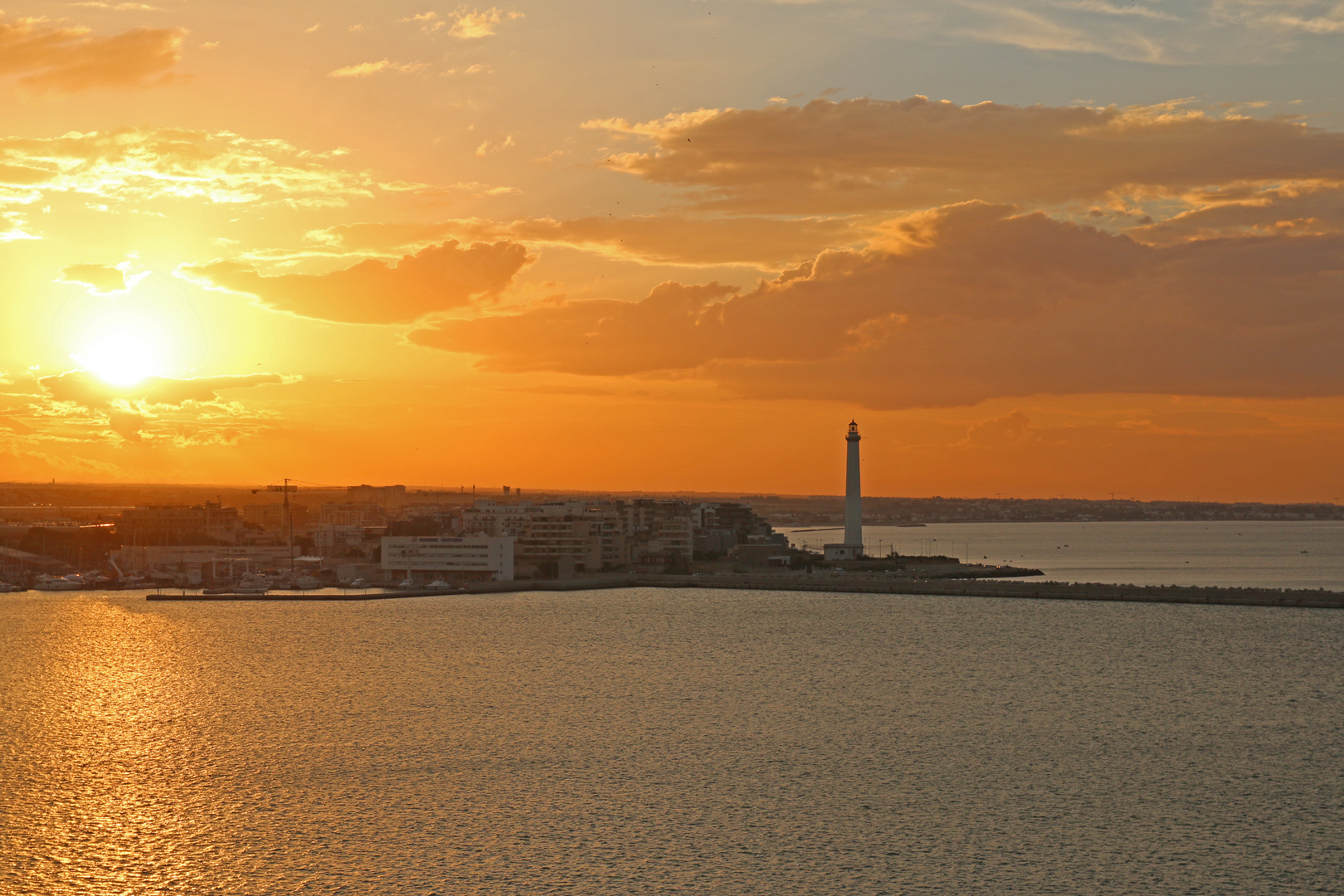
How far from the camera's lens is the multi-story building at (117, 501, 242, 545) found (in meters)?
98.9

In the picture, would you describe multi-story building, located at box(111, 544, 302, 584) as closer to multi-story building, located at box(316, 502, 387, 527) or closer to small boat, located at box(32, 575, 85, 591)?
small boat, located at box(32, 575, 85, 591)

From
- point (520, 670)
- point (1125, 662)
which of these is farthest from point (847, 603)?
point (520, 670)

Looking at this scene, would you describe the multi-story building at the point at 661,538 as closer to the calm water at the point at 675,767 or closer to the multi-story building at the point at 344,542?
the multi-story building at the point at 344,542

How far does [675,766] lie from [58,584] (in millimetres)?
69811

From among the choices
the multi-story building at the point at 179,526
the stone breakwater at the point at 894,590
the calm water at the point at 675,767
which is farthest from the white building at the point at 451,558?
the calm water at the point at 675,767

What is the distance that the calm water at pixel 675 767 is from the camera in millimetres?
17047

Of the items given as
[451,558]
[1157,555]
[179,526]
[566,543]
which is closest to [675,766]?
[451,558]

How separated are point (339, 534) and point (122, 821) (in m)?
87.1

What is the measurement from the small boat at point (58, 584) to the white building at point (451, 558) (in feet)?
66.6

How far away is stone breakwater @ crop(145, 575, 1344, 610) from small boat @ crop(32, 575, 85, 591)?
455 inches

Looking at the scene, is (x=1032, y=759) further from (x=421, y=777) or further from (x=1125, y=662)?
(x=1125, y=662)

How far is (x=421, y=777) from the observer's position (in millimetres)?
22156

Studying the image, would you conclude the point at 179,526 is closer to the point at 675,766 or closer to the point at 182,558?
the point at 182,558

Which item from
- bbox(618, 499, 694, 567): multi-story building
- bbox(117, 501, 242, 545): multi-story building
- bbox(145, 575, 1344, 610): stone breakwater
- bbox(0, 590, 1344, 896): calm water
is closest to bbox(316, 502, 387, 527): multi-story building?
bbox(117, 501, 242, 545): multi-story building
